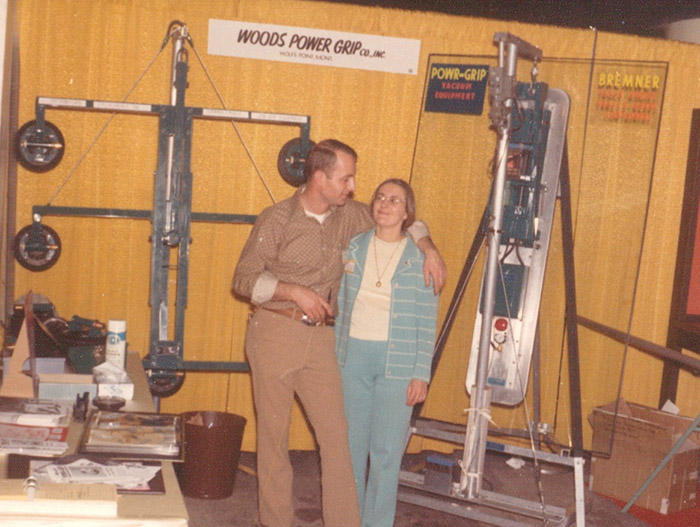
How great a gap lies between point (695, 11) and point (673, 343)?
2.23 meters

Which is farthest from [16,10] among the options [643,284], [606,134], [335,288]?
[643,284]

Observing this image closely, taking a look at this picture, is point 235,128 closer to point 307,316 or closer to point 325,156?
point 325,156

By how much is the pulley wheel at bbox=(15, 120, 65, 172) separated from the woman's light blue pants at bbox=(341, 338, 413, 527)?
6.25 feet

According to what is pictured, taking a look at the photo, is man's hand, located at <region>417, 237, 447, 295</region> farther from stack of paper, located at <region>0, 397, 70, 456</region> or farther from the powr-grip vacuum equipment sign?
stack of paper, located at <region>0, 397, 70, 456</region>

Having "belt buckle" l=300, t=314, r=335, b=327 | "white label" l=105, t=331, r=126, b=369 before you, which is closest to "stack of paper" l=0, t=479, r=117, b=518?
"white label" l=105, t=331, r=126, b=369

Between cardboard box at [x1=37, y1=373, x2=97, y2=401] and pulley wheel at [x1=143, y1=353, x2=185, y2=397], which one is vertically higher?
cardboard box at [x1=37, y1=373, x2=97, y2=401]

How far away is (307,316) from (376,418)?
53cm

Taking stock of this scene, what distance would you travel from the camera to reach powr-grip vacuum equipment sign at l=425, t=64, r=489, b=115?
446 centimetres

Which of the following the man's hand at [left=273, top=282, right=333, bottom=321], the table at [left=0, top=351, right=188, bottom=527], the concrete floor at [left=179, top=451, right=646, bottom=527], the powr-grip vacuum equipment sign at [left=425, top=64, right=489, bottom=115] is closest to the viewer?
the table at [left=0, top=351, right=188, bottom=527]

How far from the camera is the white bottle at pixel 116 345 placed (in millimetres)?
3180

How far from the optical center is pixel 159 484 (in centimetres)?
214

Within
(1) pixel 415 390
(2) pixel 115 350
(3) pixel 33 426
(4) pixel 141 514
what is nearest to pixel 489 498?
(1) pixel 415 390

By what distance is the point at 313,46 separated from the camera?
484 centimetres

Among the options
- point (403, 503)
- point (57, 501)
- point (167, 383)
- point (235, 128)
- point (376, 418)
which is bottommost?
point (403, 503)
